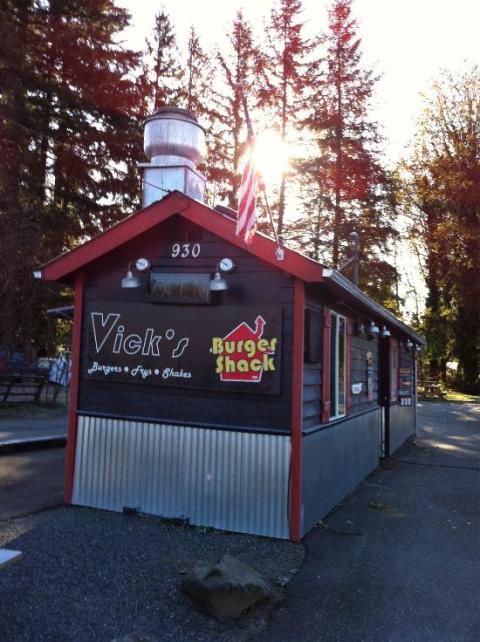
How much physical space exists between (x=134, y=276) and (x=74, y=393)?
162 cm

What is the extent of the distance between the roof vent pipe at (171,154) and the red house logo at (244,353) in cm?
223

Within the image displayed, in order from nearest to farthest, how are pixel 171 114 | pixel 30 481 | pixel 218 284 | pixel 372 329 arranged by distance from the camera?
1. pixel 218 284
2. pixel 171 114
3. pixel 30 481
4. pixel 372 329

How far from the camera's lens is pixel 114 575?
189 inches

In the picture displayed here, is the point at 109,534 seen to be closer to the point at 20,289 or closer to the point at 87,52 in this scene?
the point at 20,289

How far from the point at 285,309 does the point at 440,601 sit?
10.0 feet

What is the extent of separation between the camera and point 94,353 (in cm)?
709

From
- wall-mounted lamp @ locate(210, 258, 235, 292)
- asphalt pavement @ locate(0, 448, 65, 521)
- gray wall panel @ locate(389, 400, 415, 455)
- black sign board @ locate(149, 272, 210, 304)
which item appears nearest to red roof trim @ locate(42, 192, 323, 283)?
wall-mounted lamp @ locate(210, 258, 235, 292)

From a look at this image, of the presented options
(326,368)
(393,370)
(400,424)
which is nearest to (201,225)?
(326,368)

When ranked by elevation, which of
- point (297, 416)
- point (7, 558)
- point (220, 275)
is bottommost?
point (7, 558)

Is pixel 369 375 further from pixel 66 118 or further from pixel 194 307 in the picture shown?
pixel 66 118

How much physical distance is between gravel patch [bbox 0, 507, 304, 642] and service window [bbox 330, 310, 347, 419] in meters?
2.27

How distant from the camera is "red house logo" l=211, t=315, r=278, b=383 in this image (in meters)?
6.22

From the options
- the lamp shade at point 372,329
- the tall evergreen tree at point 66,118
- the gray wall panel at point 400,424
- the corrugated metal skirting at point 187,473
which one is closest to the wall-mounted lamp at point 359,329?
the lamp shade at point 372,329

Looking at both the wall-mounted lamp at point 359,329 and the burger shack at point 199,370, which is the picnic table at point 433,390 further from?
the burger shack at point 199,370
